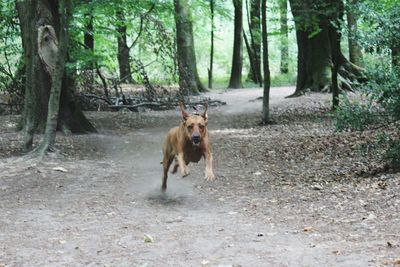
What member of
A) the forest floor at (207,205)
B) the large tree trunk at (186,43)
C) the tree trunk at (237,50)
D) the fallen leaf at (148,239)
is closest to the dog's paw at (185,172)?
the forest floor at (207,205)

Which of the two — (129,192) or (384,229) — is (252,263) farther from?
(129,192)

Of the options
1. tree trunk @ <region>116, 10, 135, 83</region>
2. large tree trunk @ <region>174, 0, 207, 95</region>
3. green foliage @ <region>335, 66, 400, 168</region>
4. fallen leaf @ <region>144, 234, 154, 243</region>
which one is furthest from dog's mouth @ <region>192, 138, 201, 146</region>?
large tree trunk @ <region>174, 0, 207, 95</region>

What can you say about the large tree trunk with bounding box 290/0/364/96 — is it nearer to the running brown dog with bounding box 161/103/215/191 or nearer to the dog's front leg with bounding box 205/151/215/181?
the running brown dog with bounding box 161/103/215/191

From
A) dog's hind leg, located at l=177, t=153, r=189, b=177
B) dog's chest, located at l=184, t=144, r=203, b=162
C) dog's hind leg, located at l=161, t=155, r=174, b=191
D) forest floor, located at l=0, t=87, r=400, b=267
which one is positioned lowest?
forest floor, located at l=0, t=87, r=400, b=267

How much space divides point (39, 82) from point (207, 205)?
24.6 feet

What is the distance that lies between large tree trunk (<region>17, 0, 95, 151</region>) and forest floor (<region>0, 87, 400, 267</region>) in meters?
0.69

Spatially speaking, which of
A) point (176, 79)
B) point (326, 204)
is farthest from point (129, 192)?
point (176, 79)

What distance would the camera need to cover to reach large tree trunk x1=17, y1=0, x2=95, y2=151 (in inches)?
535

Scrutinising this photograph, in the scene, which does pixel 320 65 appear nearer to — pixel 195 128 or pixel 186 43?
pixel 186 43

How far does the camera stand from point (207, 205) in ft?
29.6

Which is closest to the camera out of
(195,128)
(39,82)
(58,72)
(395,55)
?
(195,128)

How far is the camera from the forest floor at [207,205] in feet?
20.3

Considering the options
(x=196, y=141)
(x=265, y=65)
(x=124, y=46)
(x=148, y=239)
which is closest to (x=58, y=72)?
(x=196, y=141)

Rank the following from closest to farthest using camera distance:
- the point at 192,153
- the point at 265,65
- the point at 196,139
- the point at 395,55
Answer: the point at 196,139, the point at 192,153, the point at 395,55, the point at 265,65
